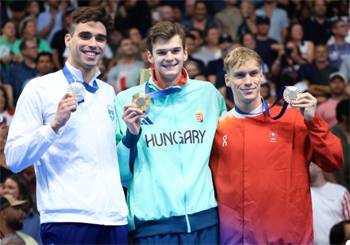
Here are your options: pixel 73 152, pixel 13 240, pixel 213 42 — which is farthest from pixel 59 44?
pixel 73 152

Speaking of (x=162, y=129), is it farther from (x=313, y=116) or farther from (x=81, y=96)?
(x=313, y=116)

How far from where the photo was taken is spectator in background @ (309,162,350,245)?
6.95 m

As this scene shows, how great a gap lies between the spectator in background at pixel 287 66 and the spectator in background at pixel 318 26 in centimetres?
47

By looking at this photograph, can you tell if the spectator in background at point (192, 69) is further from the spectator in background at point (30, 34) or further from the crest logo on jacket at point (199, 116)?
the crest logo on jacket at point (199, 116)

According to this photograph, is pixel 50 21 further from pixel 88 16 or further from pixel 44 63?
pixel 88 16

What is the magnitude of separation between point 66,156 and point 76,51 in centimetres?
82

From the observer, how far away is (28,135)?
4.16m

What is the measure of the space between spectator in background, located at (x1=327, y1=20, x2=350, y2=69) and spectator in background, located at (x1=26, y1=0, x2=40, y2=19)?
4840 mm

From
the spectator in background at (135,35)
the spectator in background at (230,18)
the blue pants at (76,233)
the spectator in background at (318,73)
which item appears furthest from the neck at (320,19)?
the blue pants at (76,233)

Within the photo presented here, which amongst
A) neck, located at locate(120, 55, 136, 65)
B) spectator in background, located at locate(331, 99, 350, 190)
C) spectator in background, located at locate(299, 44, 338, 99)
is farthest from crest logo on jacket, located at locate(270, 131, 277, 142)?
neck, located at locate(120, 55, 136, 65)

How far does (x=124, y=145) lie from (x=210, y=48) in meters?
5.50

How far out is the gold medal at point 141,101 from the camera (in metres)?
4.38

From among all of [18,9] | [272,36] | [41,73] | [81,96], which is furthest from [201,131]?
[18,9]

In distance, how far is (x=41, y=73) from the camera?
29.6 feet
